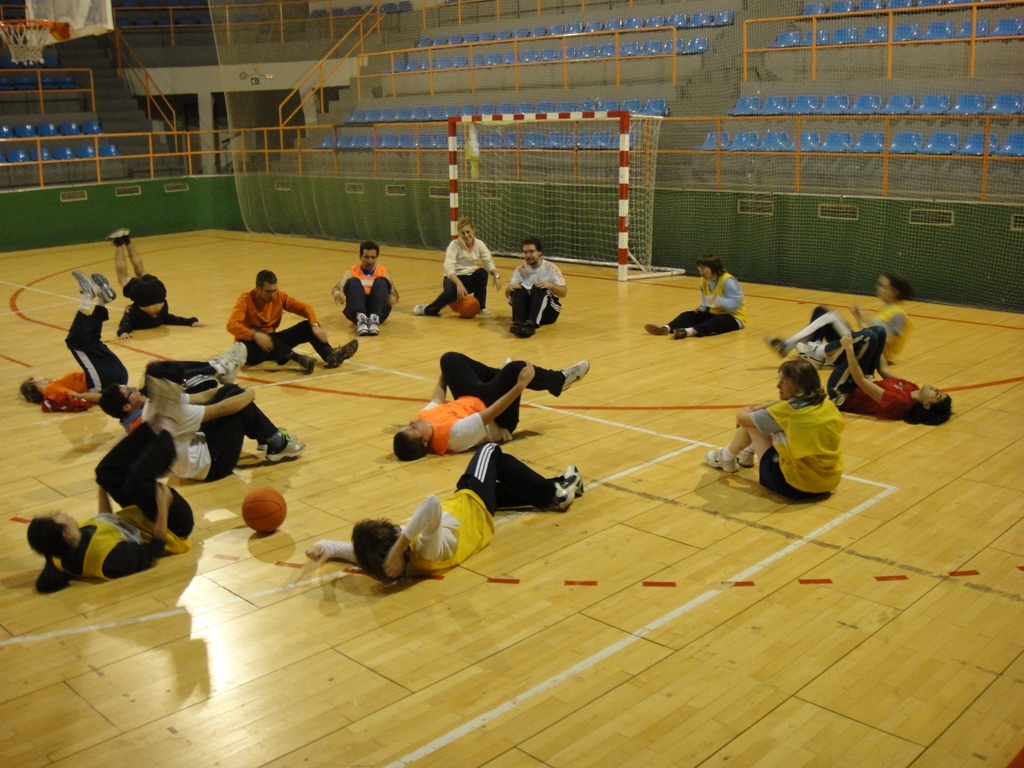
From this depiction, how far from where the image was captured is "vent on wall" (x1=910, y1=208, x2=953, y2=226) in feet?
43.6

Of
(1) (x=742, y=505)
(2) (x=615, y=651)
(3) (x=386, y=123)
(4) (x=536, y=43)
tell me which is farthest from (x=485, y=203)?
(2) (x=615, y=651)

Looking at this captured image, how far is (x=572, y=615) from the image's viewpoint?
17.6ft

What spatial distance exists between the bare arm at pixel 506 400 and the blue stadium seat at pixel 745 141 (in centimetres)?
1021

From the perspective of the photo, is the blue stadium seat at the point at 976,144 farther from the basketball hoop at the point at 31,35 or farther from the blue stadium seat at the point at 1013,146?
the basketball hoop at the point at 31,35

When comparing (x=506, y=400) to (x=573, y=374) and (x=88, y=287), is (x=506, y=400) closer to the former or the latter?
(x=573, y=374)

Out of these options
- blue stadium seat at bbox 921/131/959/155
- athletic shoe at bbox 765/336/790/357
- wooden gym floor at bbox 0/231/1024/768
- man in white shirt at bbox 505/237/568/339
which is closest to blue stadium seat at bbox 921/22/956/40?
blue stadium seat at bbox 921/131/959/155

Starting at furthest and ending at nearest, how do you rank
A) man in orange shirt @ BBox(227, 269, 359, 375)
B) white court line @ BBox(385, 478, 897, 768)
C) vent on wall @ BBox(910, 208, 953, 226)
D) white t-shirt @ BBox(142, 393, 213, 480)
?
vent on wall @ BBox(910, 208, 953, 226) → man in orange shirt @ BBox(227, 269, 359, 375) → white t-shirt @ BBox(142, 393, 213, 480) → white court line @ BBox(385, 478, 897, 768)

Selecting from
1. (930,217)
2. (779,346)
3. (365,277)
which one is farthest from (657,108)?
(779,346)

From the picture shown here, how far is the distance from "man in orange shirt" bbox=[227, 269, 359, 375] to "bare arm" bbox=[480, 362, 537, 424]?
337 centimetres

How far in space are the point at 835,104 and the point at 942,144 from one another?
2.27 meters

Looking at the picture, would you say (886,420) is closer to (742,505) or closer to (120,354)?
(742,505)

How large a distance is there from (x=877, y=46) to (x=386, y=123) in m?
9.38

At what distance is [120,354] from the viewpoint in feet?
37.7

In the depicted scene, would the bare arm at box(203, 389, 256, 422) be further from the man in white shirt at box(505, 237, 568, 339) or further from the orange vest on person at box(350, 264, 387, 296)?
the orange vest on person at box(350, 264, 387, 296)
